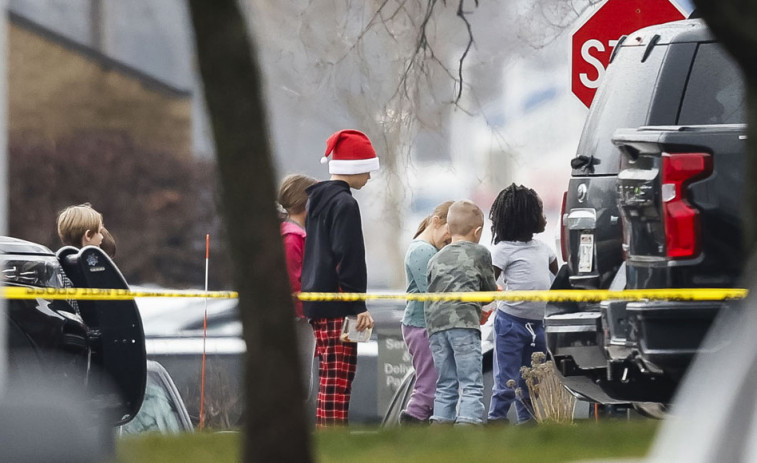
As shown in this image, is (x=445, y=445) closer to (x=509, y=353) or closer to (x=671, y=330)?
(x=671, y=330)

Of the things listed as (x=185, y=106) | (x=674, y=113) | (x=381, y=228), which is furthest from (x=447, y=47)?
(x=674, y=113)

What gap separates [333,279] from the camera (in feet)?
29.7

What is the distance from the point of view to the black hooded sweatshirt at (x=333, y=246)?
8945 mm

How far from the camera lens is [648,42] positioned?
25.3 feet

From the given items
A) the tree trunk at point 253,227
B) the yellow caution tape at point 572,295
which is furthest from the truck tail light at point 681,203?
the tree trunk at point 253,227

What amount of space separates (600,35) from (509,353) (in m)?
2.09

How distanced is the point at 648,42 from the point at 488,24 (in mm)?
11930

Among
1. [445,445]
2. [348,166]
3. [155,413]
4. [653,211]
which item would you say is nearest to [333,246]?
[348,166]

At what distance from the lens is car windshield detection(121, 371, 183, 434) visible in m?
10.0

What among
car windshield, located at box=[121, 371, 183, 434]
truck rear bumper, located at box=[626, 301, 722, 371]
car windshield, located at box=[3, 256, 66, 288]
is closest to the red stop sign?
car windshield, located at box=[121, 371, 183, 434]

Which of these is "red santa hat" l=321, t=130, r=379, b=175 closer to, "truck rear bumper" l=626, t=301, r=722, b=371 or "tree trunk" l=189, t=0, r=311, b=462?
"truck rear bumper" l=626, t=301, r=722, b=371

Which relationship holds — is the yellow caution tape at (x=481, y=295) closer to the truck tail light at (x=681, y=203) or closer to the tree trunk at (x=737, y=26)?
the truck tail light at (x=681, y=203)

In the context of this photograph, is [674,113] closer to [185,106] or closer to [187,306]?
[187,306]

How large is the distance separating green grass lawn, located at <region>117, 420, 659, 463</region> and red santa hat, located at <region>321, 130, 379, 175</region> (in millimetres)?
1484
